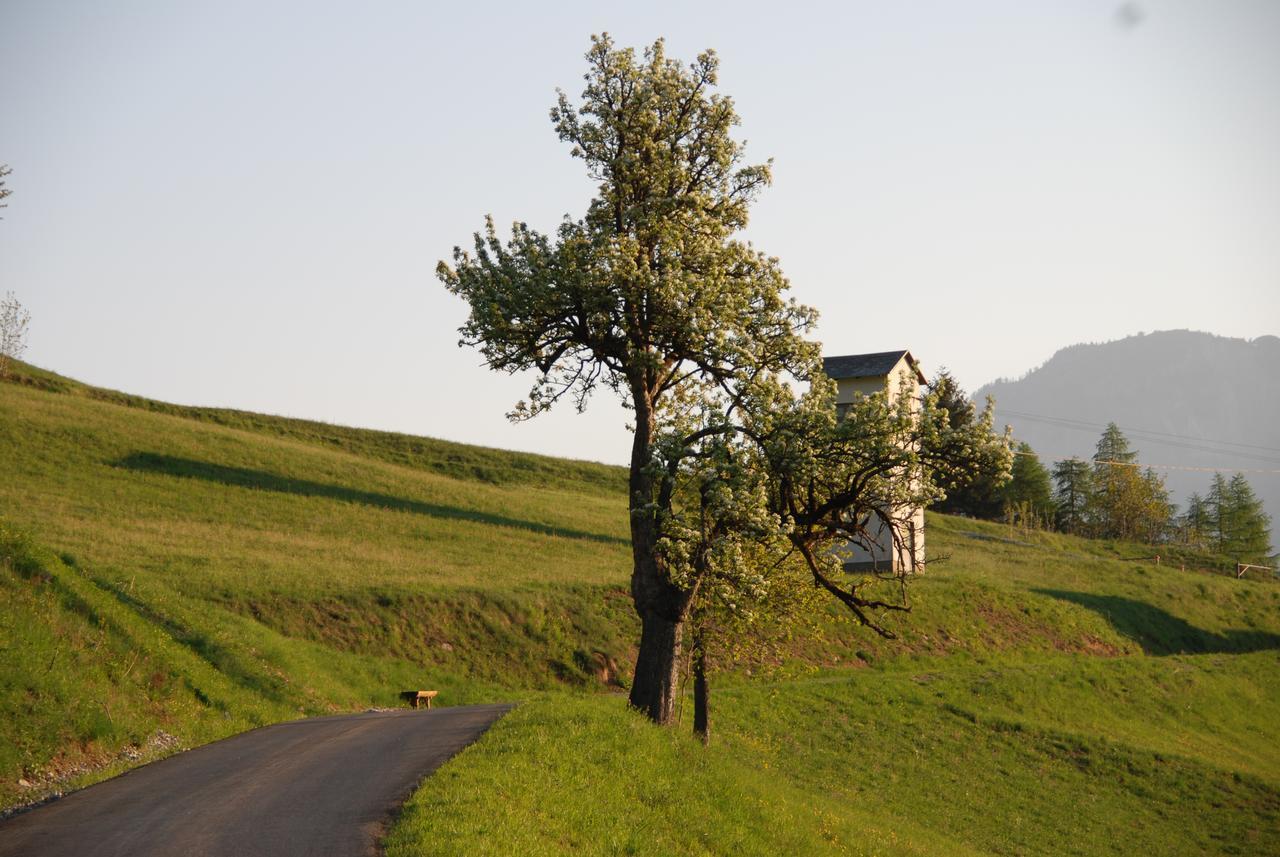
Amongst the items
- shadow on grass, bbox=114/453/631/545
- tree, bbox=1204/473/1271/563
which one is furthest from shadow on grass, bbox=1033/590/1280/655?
tree, bbox=1204/473/1271/563

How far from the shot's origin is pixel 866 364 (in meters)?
69.6

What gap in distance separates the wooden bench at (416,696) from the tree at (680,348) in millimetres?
9078

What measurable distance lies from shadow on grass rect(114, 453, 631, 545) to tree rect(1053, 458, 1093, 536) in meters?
93.2

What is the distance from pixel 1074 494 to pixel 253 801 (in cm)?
14356

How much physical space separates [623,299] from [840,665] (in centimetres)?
2940

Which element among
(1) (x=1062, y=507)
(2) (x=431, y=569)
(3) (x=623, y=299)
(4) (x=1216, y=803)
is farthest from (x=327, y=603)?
(1) (x=1062, y=507)

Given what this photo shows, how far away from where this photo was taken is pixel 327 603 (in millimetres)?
39875

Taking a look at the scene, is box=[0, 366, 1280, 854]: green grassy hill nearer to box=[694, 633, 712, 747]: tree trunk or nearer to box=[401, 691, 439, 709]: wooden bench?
box=[401, 691, 439, 709]: wooden bench

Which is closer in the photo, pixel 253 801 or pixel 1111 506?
pixel 253 801

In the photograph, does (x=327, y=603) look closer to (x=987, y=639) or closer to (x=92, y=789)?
(x=92, y=789)

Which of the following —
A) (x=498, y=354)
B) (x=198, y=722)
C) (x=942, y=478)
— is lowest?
(x=198, y=722)

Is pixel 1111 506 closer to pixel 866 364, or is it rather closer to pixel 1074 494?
pixel 1074 494

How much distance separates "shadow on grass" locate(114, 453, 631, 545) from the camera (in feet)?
194

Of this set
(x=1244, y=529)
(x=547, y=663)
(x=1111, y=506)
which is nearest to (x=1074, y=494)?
(x=1111, y=506)
